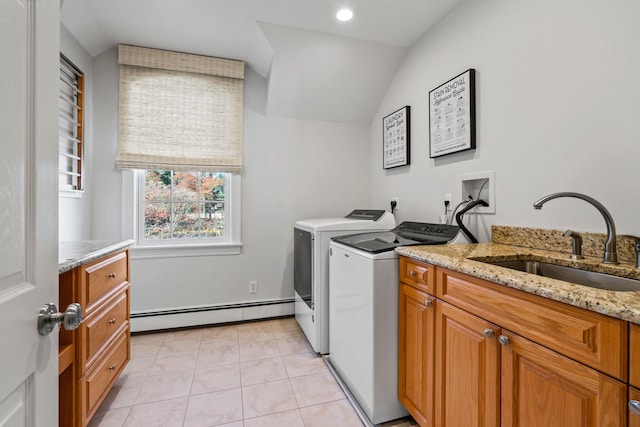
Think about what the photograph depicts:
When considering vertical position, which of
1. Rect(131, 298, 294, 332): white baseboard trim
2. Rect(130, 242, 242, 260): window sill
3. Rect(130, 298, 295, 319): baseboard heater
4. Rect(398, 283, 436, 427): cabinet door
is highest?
Rect(130, 242, 242, 260): window sill

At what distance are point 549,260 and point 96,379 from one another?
2.13 metres

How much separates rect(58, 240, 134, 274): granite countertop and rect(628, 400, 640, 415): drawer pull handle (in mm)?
1711

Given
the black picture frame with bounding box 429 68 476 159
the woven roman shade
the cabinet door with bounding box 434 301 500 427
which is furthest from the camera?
the woven roman shade

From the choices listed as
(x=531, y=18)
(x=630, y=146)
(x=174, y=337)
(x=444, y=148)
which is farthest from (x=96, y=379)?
(x=531, y=18)

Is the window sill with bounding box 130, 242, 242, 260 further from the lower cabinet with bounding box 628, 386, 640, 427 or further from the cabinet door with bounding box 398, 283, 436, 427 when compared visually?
the lower cabinet with bounding box 628, 386, 640, 427

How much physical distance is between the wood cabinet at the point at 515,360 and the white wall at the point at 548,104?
0.67 m

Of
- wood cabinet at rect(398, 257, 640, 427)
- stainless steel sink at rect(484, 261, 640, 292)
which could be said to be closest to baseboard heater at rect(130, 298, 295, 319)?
wood cabinet at rect(398, 257, 640, 427)

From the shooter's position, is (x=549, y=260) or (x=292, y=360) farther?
(x=292, y=360)

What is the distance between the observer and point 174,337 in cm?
255

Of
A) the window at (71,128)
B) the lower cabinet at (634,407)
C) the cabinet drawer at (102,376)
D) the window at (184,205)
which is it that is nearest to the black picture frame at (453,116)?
the lower cabinet at (634,407)

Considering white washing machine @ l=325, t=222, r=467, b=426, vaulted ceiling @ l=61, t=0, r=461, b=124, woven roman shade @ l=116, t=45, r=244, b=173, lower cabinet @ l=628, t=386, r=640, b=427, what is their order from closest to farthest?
lower cabinet @ l=628, t=386, r=640, b=427, white washing machine @ l=325, t=222, r=467, b=426, vaulted ceiling @ l=61, t=0, r=461, b=124, woven roman shade @ l=116, t=45, r=244, b=173

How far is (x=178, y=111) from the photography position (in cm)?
264

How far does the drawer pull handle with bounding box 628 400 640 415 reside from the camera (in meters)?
0.63

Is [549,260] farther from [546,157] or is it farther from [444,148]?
[444,148]
